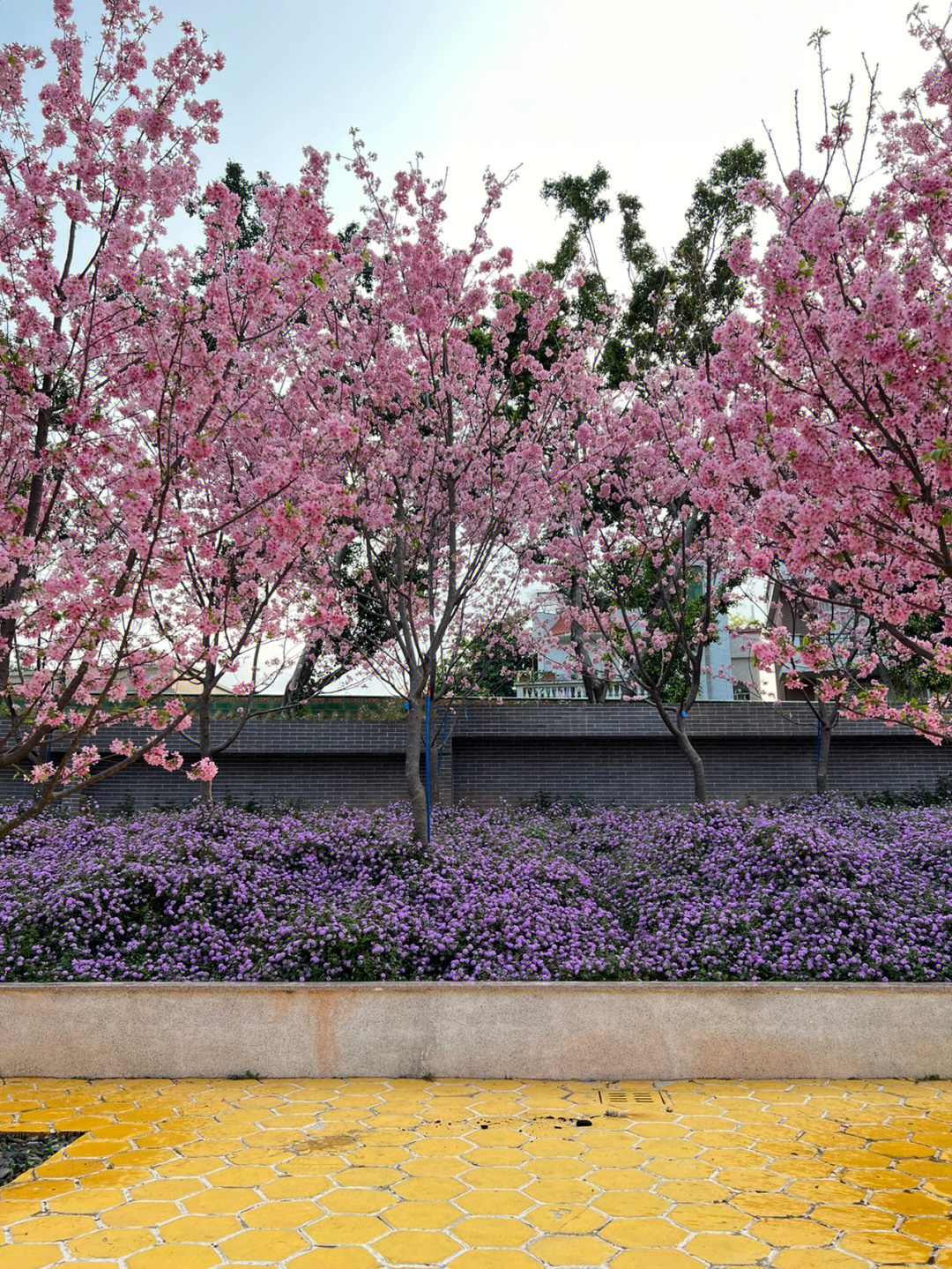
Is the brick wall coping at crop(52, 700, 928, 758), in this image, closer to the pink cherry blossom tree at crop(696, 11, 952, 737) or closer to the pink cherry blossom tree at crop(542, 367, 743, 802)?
the pink cherry blossom tree at crop(542, 367, 743, 802)

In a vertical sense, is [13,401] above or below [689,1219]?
above

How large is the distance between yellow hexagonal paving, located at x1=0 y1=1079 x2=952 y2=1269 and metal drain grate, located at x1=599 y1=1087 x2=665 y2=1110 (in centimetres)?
4

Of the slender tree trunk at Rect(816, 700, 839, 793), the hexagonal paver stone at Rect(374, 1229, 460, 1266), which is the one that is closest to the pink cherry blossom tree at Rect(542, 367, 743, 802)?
the slender tree trunk at Rect(816, 700, 839, 793)

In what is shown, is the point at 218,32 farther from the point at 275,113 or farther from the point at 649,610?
the point at 649,610

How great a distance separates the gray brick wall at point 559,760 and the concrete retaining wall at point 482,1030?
7618mm

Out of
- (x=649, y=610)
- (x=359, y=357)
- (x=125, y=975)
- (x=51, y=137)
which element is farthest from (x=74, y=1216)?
(x=649, y=610)

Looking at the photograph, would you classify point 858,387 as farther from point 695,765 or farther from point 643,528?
point 643,528

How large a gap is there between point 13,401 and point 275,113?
3.95 metres

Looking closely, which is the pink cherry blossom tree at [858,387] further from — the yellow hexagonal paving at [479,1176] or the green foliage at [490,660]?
the green foliage at [490,660]

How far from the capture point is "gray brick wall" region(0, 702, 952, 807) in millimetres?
13609

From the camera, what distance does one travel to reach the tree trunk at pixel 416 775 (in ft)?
28.3

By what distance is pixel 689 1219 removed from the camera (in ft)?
12.4

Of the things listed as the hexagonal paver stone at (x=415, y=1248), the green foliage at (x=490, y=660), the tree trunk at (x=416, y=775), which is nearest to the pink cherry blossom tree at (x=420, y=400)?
the tree trunk at (x=416, y=775)

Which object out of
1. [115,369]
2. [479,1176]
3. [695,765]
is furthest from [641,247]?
[479,1176]
